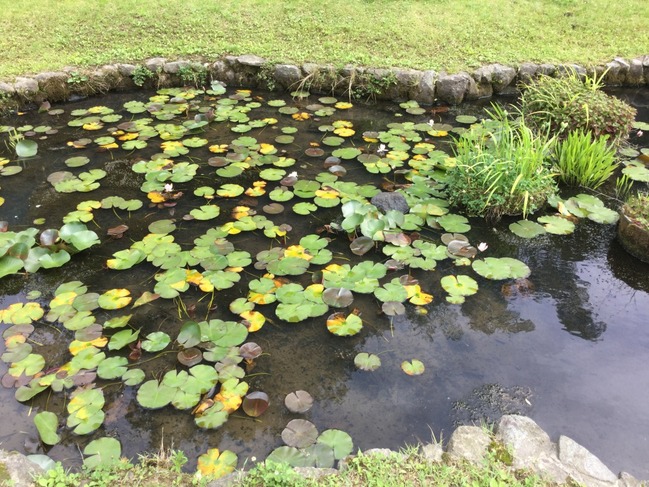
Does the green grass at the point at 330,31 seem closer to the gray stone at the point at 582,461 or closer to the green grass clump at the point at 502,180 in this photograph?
the green grass clump at the point at 502,180

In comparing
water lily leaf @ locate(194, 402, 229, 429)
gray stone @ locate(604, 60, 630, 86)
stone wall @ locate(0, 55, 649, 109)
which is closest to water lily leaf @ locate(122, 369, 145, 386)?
water lily leaf @ locate(194, 402, 229, 429)

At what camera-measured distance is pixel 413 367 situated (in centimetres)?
342

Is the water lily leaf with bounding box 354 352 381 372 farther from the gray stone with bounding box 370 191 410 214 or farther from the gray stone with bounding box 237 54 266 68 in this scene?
the gray stone with bounding box 237 54 266 68

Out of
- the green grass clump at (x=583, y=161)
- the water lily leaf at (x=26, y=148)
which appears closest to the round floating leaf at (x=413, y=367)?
the green grass clump at (x=583, y=161)

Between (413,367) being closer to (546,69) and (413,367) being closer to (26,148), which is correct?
(26,148)

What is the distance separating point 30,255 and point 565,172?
5.37 m

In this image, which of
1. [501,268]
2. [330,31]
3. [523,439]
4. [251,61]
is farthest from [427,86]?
[523,439]

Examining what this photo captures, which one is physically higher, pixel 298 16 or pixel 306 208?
pixel 298 16

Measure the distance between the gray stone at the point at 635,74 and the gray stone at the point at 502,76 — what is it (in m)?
2.04

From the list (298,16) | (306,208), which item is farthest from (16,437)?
(298,16)

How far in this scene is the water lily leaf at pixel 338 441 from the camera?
283 cm

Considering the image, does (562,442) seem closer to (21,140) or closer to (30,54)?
(21,140)

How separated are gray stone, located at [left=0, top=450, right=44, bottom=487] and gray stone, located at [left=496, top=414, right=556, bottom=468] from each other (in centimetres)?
246

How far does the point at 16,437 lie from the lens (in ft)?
9.71
